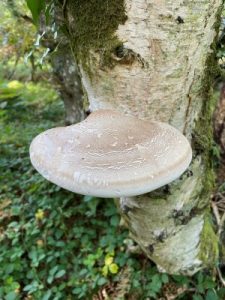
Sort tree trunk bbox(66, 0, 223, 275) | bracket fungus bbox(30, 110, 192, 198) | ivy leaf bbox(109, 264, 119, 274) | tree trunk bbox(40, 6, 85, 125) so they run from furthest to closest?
tree trunk bbox(40, 6, 85, 125)
ivy leaf bbox(109, 264, 119, 274)
tree trunk bbox(66, 0, 223, 275)
bracket fungus bbox(30, 110, 192, 198)

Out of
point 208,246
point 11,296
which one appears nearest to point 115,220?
point 208,246

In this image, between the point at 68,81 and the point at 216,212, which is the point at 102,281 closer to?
the point at 216,212

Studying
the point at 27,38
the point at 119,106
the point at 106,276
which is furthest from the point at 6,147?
the point at 119,106

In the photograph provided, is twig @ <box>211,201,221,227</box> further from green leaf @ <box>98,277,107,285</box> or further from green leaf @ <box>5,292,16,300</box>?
green leaf @ <box>5,292,16,300</box>

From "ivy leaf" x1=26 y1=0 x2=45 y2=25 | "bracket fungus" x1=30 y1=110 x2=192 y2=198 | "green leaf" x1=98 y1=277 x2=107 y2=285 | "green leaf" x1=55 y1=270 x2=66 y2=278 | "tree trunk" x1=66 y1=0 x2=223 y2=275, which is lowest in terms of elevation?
"green leaf" x1=55 y1=270 x2=66 y2=278

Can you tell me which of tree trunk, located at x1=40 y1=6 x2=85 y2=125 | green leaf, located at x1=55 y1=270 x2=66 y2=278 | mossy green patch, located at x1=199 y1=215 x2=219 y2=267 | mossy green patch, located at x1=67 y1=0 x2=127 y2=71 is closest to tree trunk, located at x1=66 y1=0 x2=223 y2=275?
mossy green patch, located at x1=67 y1=0 x2=127 y2=71

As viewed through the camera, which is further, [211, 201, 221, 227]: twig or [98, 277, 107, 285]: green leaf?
[211, 201, 221, 227]: twig
